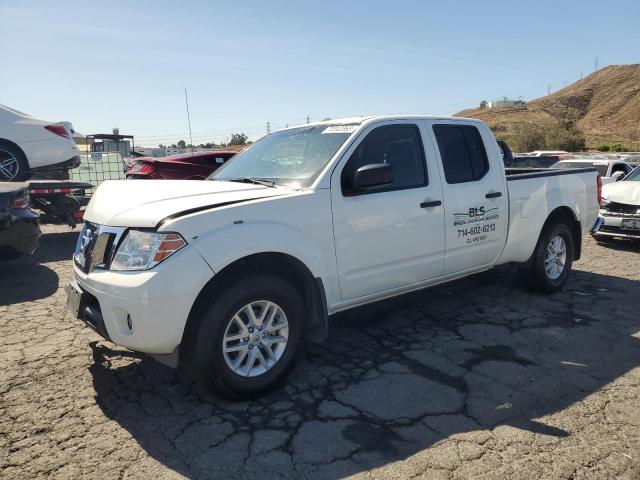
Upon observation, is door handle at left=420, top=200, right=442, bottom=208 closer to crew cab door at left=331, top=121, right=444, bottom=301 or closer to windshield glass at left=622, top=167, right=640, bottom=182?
crew cab door at left=331, top=121, right=444, bottom=301

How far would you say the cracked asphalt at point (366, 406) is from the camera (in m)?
2.82

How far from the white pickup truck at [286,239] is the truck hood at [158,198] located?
13mm

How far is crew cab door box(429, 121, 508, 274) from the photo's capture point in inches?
186

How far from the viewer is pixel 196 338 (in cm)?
321

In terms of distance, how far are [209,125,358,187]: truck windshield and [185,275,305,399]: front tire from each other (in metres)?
0.91

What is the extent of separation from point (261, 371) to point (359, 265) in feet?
3.64

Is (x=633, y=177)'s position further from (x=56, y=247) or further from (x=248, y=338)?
(x=56, y=247)

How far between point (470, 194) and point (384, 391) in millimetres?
2136

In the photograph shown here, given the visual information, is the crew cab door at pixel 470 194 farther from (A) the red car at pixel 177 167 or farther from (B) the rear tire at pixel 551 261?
(A) the red car at pixel 177 167

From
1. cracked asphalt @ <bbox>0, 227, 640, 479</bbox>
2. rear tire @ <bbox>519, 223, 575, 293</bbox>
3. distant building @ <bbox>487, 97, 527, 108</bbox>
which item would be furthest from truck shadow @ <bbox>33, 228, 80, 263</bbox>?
distant building @ <bbox>487, 97, 527, 108</bbox>

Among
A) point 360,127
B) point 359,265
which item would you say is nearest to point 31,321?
point 359,265

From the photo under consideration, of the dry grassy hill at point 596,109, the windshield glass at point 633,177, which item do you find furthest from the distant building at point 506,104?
the windshield glass at point 633,177

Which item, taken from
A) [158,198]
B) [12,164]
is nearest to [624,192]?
[158,198]

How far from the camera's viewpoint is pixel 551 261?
5969 mm
